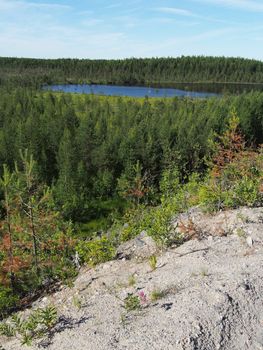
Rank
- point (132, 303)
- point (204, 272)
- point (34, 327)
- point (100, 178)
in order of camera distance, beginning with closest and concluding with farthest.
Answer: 1. point (34, 327)
2. point (132, 303)
3. point (204, 272)
4. point (100, 178)

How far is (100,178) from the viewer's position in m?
52.8

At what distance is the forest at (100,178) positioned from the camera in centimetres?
1416

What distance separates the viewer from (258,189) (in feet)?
46.1

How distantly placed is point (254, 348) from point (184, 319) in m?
1.55

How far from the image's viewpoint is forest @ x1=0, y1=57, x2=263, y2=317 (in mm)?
14156

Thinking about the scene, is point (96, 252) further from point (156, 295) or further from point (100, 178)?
point (100, 178)

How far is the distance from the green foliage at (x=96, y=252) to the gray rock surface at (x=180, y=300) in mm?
449

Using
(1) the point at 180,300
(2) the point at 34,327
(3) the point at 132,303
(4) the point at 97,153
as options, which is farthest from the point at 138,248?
(4) the point at 97,153

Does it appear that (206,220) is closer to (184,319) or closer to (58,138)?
(184,319)

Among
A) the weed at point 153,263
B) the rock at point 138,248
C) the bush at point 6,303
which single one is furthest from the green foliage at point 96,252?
the bush at point 6,303

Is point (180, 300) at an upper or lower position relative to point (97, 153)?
upper

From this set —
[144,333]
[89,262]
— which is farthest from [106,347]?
[89,262]

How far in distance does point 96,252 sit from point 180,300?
4947 mm

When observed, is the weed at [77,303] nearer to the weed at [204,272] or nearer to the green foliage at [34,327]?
the green foliage at [34,327]
